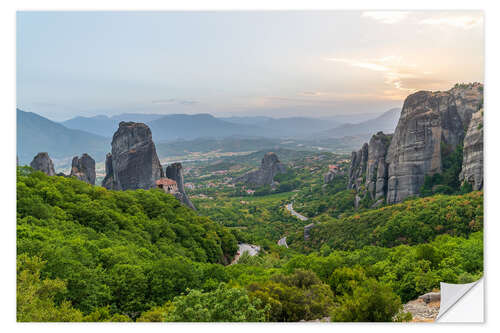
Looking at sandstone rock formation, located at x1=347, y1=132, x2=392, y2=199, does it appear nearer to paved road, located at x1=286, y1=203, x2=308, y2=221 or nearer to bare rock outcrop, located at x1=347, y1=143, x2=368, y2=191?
bare rock outcrop, located at x1=347, y1=143, x2=368, y2=191

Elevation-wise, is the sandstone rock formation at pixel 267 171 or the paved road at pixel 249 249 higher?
the sandstone rock formation at pixel 267 171

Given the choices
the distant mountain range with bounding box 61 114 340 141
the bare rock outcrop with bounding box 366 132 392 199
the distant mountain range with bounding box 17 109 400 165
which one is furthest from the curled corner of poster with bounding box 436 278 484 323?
the bare rock outcrop with bounding box 366 132 392 199

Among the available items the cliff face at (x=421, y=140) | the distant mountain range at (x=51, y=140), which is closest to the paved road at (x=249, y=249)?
the cliff face at (x=421, y=140)

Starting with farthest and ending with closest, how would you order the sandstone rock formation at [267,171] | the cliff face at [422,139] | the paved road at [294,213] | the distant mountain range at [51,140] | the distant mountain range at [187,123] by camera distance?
the sandstone rock formation at [267,171]
the paved road at [294,213]
the cliff face at [422,139]
the distant mountain range at [187,123]
the distant mountain range at [51,140]

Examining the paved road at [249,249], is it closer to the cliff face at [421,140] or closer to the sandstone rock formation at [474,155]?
the cliff face at [421,140]

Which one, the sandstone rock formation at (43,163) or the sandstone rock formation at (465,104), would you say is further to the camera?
the sandstone rock formation at (43,163)

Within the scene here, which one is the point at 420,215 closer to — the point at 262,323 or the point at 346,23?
the point at 346,23

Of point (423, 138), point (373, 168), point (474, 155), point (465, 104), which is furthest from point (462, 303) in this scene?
point (373, 168)
